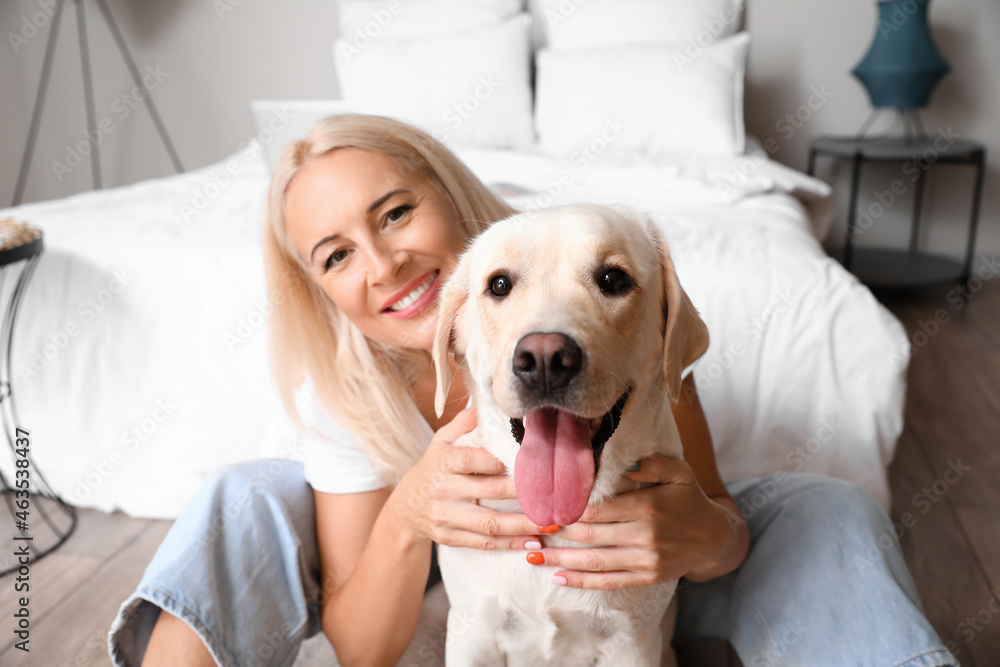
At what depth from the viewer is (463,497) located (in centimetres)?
108

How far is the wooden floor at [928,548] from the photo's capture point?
1.71 metres

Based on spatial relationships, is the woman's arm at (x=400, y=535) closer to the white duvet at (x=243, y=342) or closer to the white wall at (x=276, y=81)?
the white duvet at (x=243, y=342)

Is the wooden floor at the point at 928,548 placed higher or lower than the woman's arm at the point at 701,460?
lower

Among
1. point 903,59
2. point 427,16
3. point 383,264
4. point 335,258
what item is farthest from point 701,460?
point 427,16

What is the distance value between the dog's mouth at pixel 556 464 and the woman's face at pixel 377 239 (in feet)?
1.57

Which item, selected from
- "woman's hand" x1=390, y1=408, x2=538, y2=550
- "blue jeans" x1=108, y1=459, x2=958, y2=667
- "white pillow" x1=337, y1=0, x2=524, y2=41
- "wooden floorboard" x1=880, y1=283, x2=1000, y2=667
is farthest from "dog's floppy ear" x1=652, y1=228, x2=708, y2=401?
"white pillow" x1=337, y1=0, x2=524, y2=41

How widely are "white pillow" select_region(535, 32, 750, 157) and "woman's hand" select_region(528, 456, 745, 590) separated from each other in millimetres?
2386

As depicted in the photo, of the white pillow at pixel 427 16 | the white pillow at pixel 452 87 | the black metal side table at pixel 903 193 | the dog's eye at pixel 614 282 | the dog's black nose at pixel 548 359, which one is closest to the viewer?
the dog's black nose at pixel 548 359

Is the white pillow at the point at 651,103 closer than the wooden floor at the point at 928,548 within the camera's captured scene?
No

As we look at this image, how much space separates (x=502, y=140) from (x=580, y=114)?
0.45m

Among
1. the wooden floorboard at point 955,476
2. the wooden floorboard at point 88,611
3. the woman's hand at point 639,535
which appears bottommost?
the wooden floorboard at point 955,476

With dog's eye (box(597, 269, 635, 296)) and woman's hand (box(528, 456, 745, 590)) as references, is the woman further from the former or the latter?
dog's eye (box(597, 269, 635, 296))

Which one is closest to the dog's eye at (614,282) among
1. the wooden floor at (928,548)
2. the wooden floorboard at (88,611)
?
the wooden floor at (928,548)

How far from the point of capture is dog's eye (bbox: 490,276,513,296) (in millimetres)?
1011
